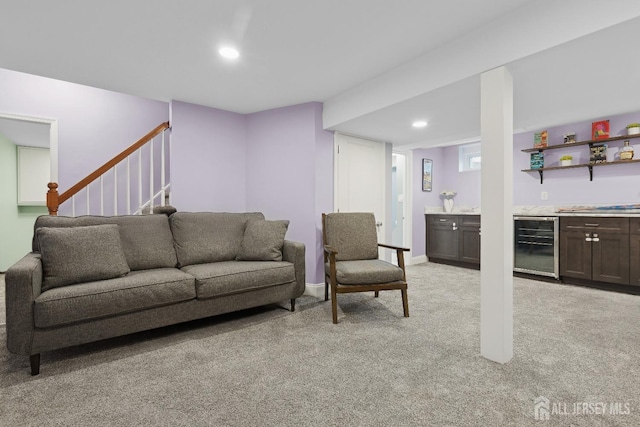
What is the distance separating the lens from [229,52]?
2.47 meters

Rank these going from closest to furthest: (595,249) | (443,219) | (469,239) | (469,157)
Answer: (595,249) < (469,239) < (443,219) < (469,157)

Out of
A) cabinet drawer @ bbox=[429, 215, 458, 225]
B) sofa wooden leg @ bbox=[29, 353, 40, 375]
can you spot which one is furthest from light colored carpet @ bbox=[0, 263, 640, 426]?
cabinet drawer @ bbox=[429, 215, 458, 225]

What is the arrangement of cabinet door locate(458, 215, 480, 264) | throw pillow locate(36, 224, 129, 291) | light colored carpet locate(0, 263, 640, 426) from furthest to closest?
cabinet door locate(458, 215, 480, 264) < throw pillow locate(36, 224, 129, 291) < light colored carpet locate(0, 263, 640, 426)

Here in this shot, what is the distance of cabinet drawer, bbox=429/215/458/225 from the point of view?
530 cm

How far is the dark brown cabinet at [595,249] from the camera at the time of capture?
3.58 metres

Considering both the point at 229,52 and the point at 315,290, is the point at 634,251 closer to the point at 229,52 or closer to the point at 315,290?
the point at 315,290

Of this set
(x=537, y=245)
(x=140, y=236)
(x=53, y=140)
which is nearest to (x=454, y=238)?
(x=537, y=245)

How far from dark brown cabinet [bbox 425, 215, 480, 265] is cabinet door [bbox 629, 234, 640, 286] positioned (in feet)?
5.59

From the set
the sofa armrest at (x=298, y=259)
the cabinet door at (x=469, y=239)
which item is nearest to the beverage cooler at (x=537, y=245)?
the cabinet door at (x=469, y=239)

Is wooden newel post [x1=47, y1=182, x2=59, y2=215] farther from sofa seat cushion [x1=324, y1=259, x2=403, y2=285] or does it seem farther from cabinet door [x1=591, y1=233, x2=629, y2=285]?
cabinet door [x1=591, y1=233, x2=629, y2=285]

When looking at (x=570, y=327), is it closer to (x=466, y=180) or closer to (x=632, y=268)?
(x=632, y=268)

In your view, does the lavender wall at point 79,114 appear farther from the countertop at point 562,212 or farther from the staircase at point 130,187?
the countertop at point 562,212

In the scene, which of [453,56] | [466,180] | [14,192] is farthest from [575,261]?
[14,192]

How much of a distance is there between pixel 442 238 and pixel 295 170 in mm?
3121
